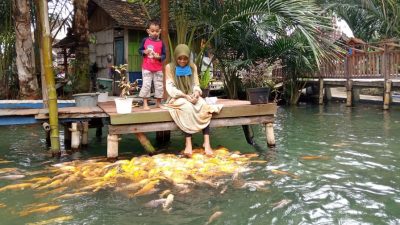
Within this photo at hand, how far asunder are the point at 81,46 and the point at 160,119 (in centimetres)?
792

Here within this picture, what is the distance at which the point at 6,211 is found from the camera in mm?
4590

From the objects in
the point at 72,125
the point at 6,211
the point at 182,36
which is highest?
the point at 182,36

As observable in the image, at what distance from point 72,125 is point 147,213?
3.36m

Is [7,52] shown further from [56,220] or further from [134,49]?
[56,220]

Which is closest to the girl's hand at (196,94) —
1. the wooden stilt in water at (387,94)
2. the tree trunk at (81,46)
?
the tree trunk at (81,46)

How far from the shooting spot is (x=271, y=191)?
5.19 m

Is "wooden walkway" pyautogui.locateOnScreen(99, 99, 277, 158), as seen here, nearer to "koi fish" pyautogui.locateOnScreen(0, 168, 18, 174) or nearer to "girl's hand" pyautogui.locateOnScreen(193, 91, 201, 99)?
"girl's hand" pyautogui.locateOnScreen(193, 91, 201, 99)

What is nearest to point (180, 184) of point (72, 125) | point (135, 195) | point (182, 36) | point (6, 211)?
point (135, 195)

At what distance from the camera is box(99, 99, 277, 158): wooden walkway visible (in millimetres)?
6434

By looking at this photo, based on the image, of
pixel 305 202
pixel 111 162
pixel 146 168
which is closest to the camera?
pixel 305 202

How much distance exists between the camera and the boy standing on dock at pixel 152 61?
7.29 metres

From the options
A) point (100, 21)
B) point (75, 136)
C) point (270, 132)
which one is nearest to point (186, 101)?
point (270, 132)

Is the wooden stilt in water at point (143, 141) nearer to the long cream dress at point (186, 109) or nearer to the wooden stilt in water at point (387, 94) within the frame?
the long cream dress at point (186, 109)

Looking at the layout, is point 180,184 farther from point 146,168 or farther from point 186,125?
point 186,125
